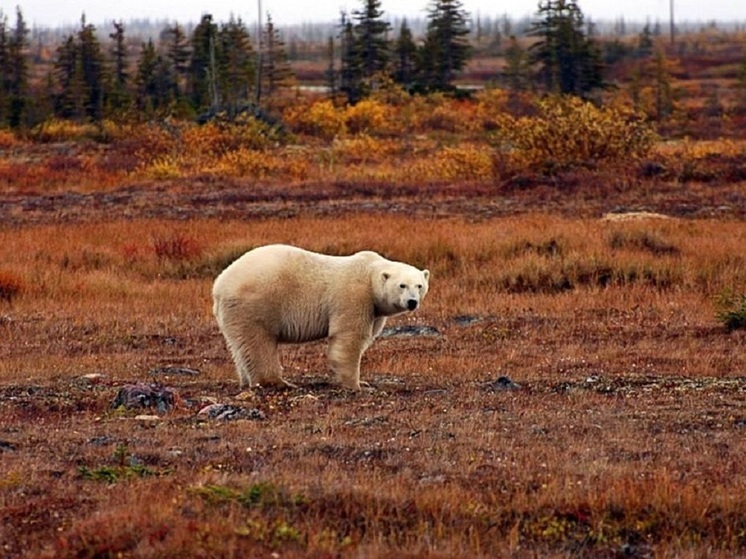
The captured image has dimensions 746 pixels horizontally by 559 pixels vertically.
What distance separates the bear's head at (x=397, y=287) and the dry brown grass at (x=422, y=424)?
756 millimetres

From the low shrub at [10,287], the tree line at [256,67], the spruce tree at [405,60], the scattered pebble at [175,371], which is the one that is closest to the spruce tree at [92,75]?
the tree line at [256,67]

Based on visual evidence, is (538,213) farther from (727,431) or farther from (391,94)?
(391,94)

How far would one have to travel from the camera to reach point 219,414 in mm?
9172

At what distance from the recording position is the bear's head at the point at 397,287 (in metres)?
10.5

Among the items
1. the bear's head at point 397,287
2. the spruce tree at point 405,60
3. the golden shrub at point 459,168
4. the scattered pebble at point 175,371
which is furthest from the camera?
the spruce tree at point 405,60

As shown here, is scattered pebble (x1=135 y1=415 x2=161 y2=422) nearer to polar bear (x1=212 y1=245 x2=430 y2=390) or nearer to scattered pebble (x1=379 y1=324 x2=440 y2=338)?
polar bear (x1=212 y1=245 x2=430 y2=390)

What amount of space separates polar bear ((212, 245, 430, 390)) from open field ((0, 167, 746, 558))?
0.41 m

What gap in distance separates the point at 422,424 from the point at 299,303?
2.54 meters

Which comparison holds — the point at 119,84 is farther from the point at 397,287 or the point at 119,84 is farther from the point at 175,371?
the point at 397,287

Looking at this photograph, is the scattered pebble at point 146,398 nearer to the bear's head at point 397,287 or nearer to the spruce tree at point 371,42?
the bear's head at point 397,287

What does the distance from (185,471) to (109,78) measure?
5514 cm

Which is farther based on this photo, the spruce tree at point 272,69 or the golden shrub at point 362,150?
the spruce tree at point 272,69

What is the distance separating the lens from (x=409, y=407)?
374 inches

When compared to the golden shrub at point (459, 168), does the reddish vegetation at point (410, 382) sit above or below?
below
